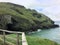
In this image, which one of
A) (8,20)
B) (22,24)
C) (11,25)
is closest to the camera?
(8,20)

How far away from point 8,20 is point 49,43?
63.1 metres

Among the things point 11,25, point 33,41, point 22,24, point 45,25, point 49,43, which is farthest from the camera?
point 45,25

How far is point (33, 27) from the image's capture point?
409 ft

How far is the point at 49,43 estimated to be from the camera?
2805 centimetres

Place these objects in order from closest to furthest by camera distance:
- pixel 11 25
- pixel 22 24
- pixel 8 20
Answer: pixel 8 20 → pixel 11 25 → pixel 22 24

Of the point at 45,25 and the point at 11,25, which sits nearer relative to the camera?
the point at 11,25

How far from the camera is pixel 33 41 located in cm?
2536

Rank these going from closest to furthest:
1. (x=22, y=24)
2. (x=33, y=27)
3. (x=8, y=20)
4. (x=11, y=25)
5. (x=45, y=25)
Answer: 1. (x=8, y=20)
2. (x=11, y=25)
3. (x=22, y=24)
4. (x=33, y=27)
5. (x=45, y=25)

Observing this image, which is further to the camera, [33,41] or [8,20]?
[8,20]

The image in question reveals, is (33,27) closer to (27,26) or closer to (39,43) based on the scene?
(27,26)

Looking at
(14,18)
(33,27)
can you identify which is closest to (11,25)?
(14,18)

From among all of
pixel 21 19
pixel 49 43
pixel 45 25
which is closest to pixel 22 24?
pixel 21 19

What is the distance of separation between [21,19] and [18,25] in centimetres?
805

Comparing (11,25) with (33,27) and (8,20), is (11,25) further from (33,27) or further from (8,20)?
(33,27)
